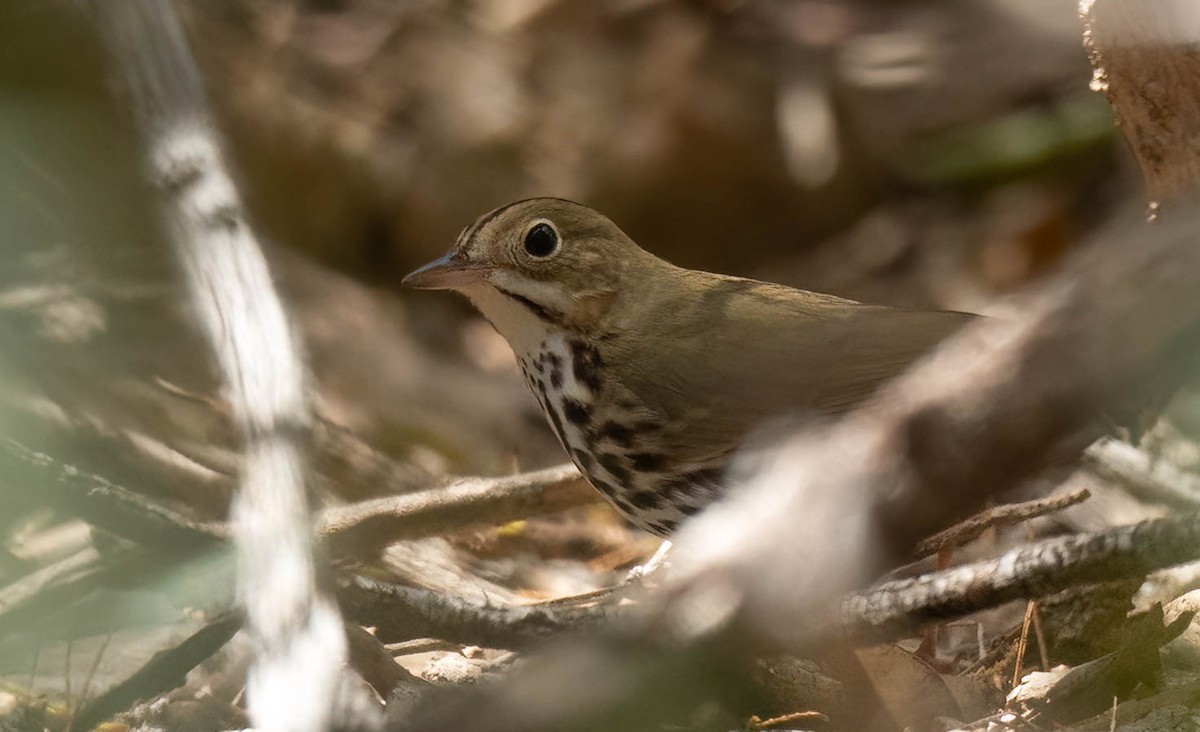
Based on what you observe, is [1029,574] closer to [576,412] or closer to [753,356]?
[753,356]

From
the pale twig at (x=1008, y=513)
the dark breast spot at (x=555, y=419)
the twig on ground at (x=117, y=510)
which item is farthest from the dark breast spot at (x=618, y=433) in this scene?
the twig on ground at (x=117, y=510)

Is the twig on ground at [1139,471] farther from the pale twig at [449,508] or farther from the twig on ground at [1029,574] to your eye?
the pale twig at [449,508]

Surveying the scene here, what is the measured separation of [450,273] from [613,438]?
1.42 ft

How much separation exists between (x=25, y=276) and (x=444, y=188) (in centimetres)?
155

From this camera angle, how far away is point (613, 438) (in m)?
2.24

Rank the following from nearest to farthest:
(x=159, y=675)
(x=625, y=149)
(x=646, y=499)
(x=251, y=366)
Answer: (x=251, y=366)
(x=159, y=675)
(x=646, y=499)
(x=625, y=149)

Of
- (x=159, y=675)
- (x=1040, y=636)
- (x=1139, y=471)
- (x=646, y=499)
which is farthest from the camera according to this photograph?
(x=1139, y=471)

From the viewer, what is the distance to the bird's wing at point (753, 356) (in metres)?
2.07

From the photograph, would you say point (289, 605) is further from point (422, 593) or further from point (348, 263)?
point (348, 263)

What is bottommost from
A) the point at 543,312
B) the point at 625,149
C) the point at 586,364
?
the point at 586,364

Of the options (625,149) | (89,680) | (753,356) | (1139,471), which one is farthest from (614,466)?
(625,149)

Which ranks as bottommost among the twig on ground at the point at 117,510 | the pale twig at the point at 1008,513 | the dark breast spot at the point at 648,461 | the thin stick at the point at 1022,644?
the thin stick at the point at 1022,644

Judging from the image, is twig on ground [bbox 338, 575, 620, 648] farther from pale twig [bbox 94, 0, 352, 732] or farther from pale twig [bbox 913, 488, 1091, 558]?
pale twig [bbox 913, 488, 1091, 558]

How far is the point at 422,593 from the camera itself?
202 cm
